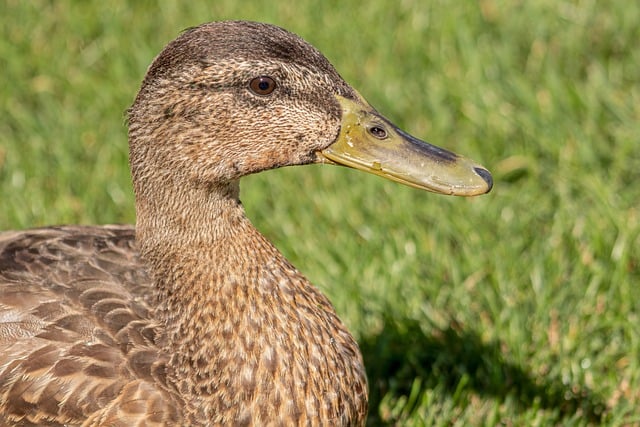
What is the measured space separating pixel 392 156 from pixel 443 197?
1808 mm

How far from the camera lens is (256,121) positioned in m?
2.92

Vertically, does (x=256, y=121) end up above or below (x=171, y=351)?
above

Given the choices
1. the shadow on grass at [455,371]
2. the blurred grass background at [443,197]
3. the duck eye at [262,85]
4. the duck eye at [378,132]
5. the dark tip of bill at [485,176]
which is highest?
the duck eye at [262,85]

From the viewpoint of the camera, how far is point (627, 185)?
15.6ft

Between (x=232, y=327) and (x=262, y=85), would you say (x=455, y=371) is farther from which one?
(x=262, y=85)

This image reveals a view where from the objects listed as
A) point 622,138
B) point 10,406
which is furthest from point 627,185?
point 10,406

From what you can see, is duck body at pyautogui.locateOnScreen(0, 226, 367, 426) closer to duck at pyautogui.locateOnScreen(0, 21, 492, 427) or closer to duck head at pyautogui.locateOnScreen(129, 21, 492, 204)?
duck at pyautogui.locateOnScreen(0, 21, 492, 427)

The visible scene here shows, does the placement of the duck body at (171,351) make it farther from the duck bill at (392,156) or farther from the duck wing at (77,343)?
the duck bill at (392,156)

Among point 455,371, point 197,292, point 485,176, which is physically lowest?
point 455,371

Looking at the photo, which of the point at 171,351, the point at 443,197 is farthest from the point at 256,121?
the point at 443,197

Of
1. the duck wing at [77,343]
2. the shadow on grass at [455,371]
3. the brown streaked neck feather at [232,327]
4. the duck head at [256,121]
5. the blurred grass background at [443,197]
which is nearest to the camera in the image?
the duck head at [256,121]

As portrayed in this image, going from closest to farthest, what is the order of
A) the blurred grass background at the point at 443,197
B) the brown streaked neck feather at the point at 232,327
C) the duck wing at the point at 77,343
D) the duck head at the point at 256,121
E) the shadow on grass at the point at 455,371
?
the duck head at the point at 256,121 < the duck wing at the point at 77,343 < the brown streaked neck feather at the point at 232,327 < the shadow on grass at the point at 455,371 < the blurred grass background at the point at 443,197

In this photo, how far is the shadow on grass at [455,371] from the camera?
12.2ft

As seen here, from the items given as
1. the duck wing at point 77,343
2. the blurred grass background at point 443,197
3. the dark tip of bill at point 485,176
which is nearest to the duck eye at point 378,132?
the dark tip of bill at point 485,176
